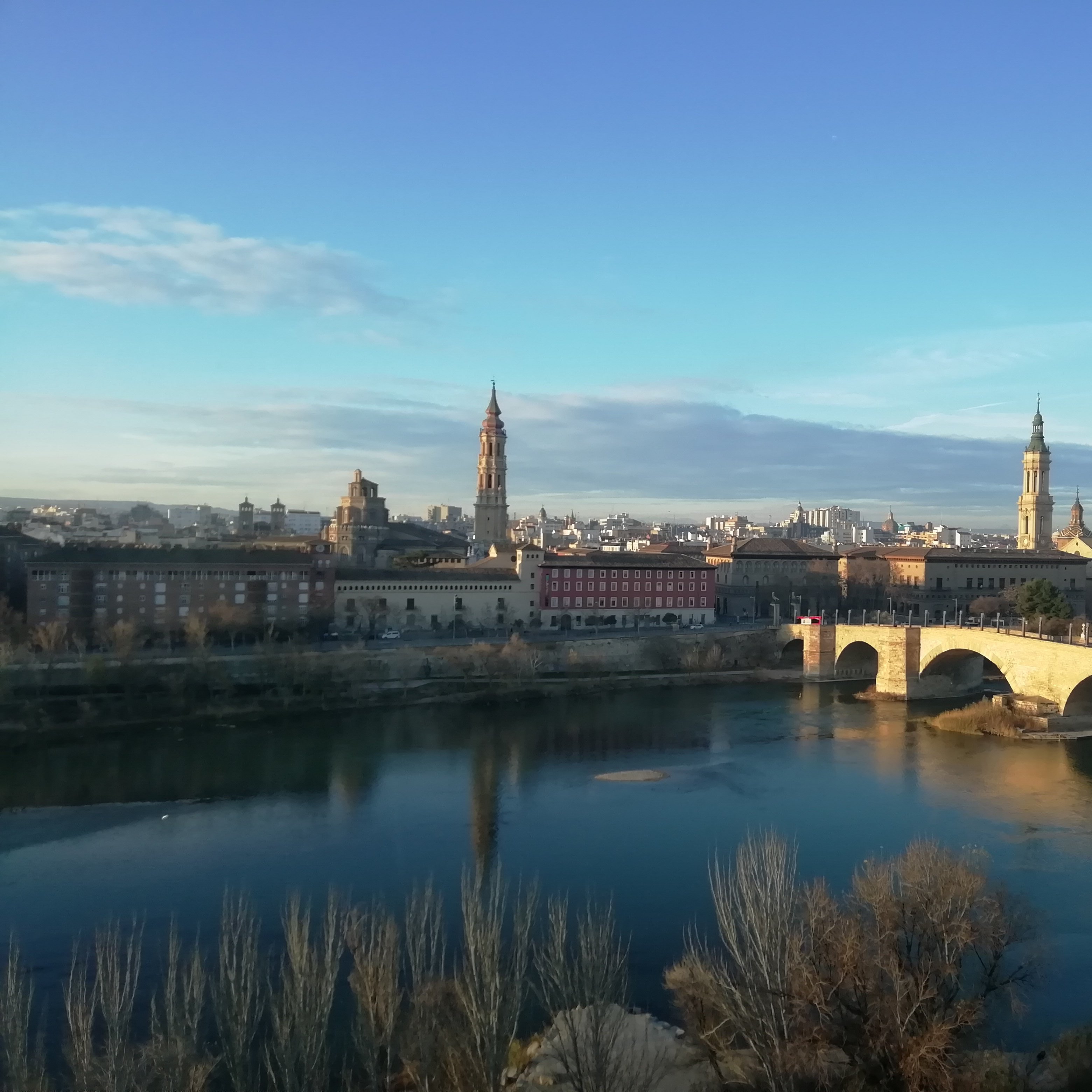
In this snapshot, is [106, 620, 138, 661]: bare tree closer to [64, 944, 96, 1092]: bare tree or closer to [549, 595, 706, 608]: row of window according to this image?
[549, 595, 706, 608]: row of window

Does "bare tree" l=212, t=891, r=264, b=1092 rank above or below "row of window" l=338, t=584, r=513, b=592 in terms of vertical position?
below

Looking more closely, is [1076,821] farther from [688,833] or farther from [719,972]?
[719,972]

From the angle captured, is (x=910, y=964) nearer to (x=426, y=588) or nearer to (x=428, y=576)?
(x=426, y=588)

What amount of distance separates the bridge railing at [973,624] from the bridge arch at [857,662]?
431mm

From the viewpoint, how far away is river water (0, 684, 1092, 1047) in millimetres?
6336

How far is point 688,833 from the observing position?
316 inches

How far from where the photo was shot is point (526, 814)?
8648 mm

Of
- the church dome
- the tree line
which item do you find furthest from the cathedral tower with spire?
the tree line

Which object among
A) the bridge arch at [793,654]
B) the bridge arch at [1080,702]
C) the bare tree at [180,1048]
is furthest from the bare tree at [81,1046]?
the bridge arch at [793,654]

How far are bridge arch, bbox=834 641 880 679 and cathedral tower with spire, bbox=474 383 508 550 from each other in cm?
1270

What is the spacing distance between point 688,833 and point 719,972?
3769 millimetres

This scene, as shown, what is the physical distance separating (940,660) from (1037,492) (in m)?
21.4

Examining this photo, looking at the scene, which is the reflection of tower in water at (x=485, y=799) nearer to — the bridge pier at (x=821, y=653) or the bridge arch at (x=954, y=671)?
the bridge arch at (x=954, y=671)

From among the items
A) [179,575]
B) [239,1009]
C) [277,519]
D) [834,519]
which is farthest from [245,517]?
[834,519]
